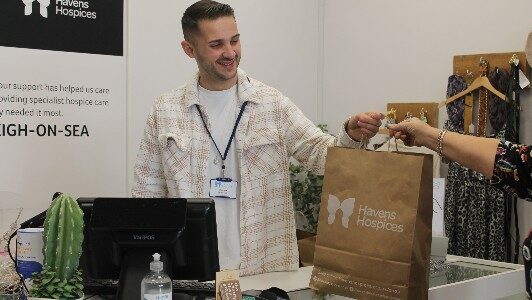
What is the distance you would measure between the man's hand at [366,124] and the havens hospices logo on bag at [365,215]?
0.40m

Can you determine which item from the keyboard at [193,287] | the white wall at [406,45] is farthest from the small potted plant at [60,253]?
the white wall at [406,45]

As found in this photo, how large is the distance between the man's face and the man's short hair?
2 cm

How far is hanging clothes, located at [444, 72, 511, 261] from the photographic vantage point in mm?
3664

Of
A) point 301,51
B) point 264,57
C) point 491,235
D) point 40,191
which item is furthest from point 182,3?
point 491,235

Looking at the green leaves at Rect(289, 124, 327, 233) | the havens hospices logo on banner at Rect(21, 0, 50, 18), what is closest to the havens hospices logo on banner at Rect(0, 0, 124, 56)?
the havens hospices logo on banner at Rect(21, 0, 50, 18)

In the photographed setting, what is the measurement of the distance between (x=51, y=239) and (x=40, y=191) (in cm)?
185

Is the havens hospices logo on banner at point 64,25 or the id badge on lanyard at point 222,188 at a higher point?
the havens hospices logo on banner at point 64,25

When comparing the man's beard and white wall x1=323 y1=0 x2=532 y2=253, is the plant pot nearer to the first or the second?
the man's beard

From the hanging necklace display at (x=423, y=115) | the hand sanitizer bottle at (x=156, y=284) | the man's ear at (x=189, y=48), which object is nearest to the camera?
the hand sanitizer bottle at (x=156, y=284)

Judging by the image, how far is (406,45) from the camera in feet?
14.5

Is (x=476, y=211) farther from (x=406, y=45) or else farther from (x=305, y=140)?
(x=305, y=140)

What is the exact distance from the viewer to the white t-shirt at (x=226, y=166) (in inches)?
109

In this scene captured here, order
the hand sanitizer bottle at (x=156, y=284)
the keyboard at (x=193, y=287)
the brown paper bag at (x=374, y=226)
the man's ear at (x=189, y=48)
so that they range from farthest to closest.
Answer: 1. the man's ear at (x=189, y=48)
2. the keyboard at (x=193, y=287)
3. the brown paper bag at (x=374, y=226)
4. the hand sanitizer bottle at (x=156, y=284)

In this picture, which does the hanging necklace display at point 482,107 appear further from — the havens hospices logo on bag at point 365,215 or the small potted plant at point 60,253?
the small potted plant at point 60,253
